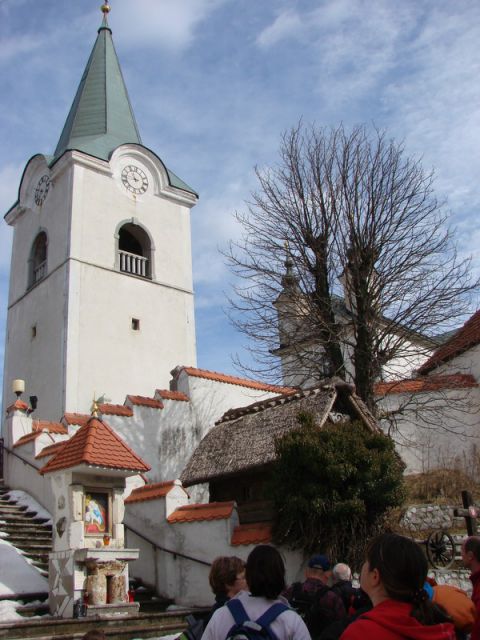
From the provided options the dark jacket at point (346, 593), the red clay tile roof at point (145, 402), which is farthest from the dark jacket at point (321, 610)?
the red clay tile roof at point (145, 402)

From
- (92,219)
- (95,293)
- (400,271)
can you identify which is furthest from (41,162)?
(400,271)

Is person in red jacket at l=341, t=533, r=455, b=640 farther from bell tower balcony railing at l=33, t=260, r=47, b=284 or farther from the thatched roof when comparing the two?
bell tower balcony railing at l=33, t=260, r=47, b=284

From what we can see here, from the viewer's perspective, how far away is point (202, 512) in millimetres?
11062

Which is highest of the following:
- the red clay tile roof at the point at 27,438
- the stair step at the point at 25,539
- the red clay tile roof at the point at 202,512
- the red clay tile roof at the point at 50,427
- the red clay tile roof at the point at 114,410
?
the red clay tile roof at the point at 114,410

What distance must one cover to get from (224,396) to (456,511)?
8781 millimetres

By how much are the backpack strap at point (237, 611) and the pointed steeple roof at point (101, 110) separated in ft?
71.2

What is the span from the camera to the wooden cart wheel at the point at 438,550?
1039 cm

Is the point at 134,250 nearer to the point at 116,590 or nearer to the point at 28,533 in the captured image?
the point at 28,533

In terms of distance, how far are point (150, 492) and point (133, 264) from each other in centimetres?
1242

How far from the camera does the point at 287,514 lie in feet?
31.4

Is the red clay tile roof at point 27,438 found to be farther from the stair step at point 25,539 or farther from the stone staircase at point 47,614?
the stair step at point 25,539

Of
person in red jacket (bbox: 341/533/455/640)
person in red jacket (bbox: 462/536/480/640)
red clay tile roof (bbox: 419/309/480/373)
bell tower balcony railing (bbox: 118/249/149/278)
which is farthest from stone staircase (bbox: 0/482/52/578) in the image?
red clay tile roof (bbox: 419/309/480/373)

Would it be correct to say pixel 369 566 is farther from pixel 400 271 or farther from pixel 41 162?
pixel 41 162

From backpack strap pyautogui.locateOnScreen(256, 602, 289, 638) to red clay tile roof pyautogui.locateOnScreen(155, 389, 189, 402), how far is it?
44.9 feet
